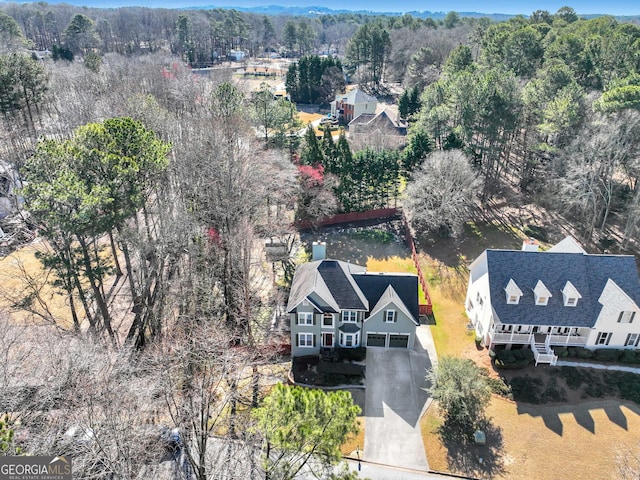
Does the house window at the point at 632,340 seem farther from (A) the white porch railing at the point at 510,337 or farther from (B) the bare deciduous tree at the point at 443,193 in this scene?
(B) the bare deciduous tree at the point at 443,193

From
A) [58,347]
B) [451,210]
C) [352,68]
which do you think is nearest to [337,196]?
[451,210]

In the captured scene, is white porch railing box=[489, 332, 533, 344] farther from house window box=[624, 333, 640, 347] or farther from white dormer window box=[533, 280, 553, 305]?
house window box=[624, 333, 640, 347]

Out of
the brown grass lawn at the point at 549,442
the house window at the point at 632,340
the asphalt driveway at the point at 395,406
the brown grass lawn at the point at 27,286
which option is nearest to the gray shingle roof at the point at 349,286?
the asphalt driveway at the point at 395,406

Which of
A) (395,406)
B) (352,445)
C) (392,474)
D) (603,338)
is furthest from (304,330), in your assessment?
(603,338)

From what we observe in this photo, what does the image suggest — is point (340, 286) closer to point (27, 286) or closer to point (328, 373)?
point (328, 373)

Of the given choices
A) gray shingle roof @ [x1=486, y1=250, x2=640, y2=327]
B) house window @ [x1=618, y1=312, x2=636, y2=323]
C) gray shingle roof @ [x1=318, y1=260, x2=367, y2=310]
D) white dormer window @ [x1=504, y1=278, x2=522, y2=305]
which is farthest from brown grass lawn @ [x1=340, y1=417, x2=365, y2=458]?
house window @ [x1=618, y1=312, x2=636, y2=323]

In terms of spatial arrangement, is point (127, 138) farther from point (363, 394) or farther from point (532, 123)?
point (532, 123)
